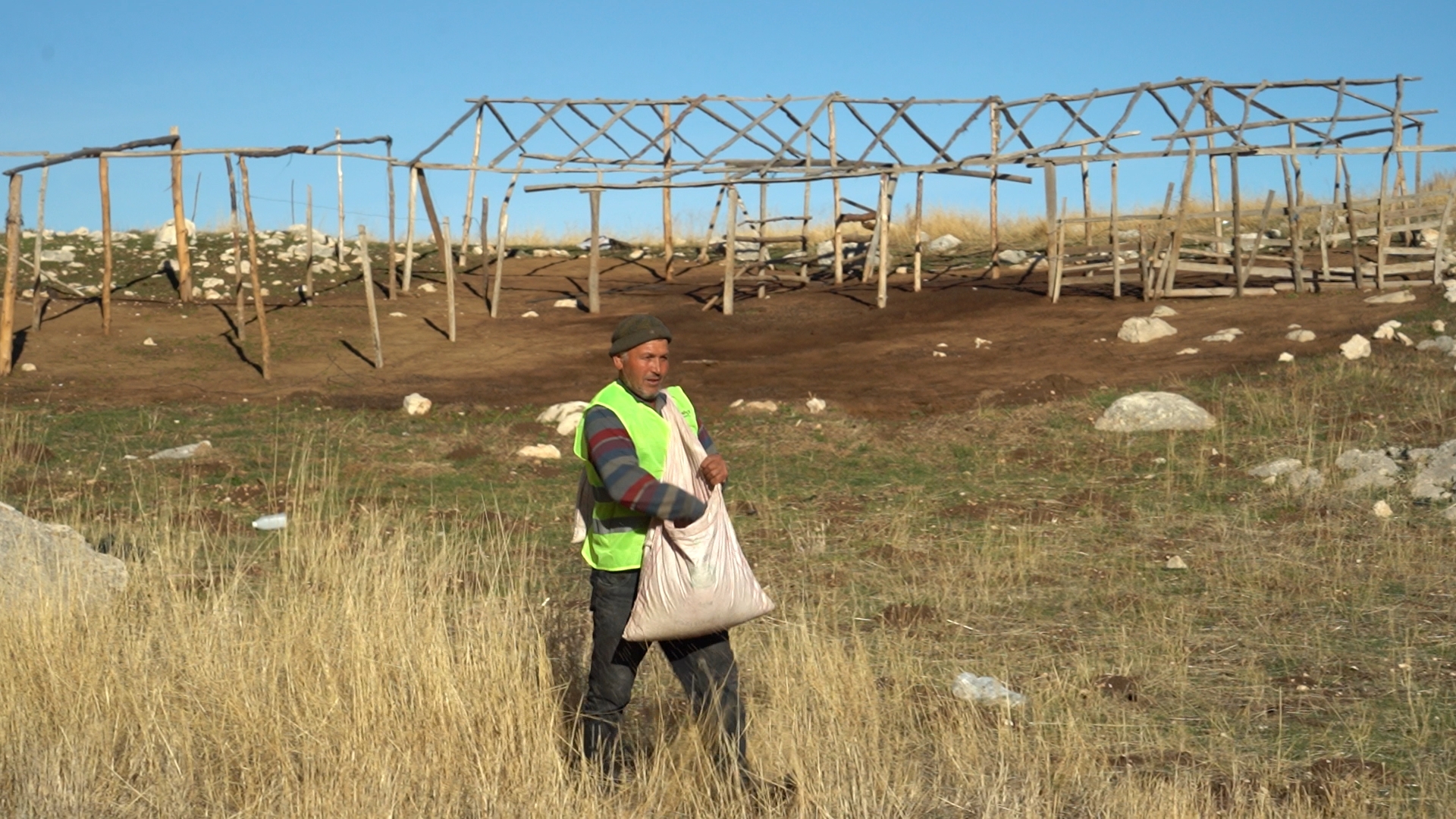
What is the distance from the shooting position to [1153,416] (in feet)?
38.3

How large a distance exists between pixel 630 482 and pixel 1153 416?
8.54 meters

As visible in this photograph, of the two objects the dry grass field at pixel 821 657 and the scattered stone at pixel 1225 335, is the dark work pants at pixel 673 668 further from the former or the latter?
the scattered stone at pixel 1225 335

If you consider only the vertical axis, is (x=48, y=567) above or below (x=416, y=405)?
above

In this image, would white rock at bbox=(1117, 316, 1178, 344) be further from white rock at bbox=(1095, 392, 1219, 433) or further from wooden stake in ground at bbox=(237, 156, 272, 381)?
wooden stake in ground at bbox=(237, 156, 272, 381)

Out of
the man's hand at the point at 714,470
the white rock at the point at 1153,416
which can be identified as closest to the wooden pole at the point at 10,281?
the white rock at the point at 1153,416

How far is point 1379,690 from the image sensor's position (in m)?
5.68

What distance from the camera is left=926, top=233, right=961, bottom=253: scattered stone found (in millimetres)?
28147

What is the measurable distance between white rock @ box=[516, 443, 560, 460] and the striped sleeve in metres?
7.58

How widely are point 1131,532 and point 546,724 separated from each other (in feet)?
16.0

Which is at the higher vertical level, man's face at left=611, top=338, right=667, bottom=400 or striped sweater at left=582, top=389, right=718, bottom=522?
man's face at left=611, top=338, right=667, bottom=400

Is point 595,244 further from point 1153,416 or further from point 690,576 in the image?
point 690,576

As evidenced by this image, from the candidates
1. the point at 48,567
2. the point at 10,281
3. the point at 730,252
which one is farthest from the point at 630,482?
the point at 730,252

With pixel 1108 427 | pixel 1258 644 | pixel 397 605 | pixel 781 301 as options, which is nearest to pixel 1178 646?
pixel 1258 644

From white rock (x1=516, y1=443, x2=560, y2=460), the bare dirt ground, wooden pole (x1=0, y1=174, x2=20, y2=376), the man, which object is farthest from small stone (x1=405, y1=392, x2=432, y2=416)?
the man
